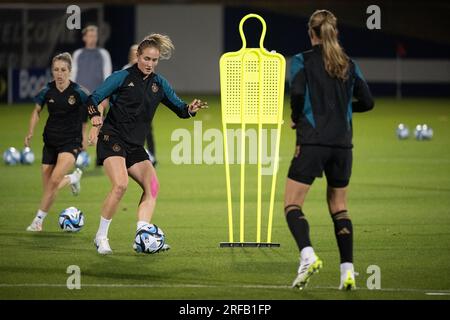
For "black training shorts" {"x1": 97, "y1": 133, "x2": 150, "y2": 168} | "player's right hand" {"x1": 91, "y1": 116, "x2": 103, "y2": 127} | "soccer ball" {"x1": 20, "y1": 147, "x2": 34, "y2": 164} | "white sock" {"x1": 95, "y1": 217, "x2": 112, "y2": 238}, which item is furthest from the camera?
"soccer ball" {"x1": 20, "y1": 147, "x2": 34, "y2": 164}

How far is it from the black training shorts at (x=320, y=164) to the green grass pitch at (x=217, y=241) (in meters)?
0.90

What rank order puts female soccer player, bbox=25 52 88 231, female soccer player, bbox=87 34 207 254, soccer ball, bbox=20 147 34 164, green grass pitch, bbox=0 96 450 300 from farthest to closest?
soccer ball, bbox=20 147 34 164
female soccer player, bbox=25 52 88 231
female soccer player, bbox=87 34 207 254
green grass pitch, bbox=0 96 450 300

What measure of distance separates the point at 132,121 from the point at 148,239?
1.14 meters

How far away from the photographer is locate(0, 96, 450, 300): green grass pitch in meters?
9.35

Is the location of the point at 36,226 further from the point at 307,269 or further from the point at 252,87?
the point at 307,269

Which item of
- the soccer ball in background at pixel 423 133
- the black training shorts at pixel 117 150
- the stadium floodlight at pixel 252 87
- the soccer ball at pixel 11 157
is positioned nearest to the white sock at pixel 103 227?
the black training shorts at pixel 117 150

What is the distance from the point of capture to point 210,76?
42438 mm

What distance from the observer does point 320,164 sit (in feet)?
29.8

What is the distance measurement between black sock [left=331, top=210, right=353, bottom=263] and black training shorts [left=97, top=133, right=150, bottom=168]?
260cm

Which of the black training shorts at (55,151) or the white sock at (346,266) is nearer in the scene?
the white sock at (346,266)

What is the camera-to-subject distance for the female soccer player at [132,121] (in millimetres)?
10867

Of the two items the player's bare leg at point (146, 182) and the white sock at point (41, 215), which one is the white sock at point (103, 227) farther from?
the white sock at point (41, 215)

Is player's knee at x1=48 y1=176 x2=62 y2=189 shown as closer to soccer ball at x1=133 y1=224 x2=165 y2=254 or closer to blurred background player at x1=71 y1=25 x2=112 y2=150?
soccer ball at x1=133 y1=224 x2=165 y2=254

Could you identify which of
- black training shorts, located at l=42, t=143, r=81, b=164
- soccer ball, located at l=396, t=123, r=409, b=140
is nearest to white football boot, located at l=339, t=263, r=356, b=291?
black training shorts, located at l=42, t=143, r=81, b=164
